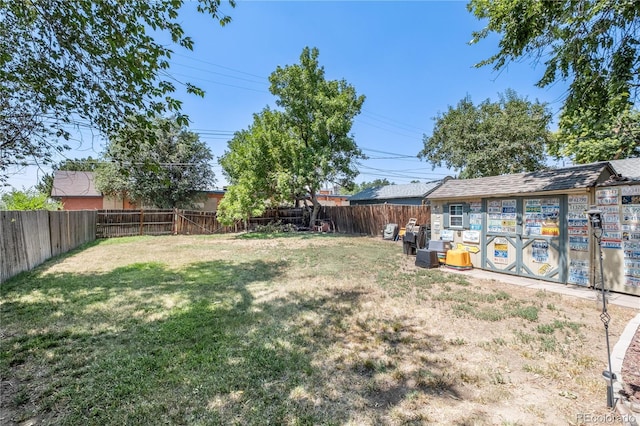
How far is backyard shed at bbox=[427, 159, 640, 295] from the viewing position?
16.5ft

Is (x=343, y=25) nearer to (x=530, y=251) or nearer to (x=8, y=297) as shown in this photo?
(x=530, y=251)

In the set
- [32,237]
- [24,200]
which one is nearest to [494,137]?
[32,237]

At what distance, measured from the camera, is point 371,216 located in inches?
607

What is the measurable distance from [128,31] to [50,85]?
3.15ft

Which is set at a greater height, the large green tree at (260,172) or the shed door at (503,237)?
the large green tree at (260,172)

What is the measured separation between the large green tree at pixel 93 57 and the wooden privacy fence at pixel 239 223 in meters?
11.8

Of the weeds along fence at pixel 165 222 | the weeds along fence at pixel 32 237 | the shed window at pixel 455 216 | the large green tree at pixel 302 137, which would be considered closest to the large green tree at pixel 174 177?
the weeds along fence at pixel 165 222

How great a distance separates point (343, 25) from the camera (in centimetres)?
876

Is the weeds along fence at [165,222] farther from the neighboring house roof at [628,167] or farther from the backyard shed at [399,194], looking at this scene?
the neighboring house roof at [628,167]

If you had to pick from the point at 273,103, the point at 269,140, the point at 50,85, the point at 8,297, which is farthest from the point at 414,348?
the point at 273,103

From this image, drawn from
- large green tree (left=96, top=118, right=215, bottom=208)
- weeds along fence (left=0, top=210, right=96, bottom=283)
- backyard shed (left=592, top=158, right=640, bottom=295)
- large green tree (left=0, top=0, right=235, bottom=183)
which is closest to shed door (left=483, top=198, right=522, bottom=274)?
backyard shed (left=592, top=158, right=640, bottom=295)

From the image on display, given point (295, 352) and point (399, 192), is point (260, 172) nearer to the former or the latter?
point (399, 192)

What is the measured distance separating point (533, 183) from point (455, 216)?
198cm

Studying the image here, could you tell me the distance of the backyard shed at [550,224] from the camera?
504 cm
